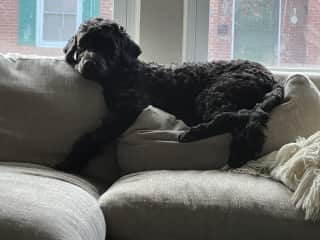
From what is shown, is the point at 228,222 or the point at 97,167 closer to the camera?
the point at 228,222

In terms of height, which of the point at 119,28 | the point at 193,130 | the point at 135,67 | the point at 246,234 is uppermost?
the point at 119,28

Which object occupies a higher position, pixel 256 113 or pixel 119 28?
pixel 119 28

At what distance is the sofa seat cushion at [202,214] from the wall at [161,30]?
1.17 meters

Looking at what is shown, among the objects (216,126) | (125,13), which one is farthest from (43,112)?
(125,13)

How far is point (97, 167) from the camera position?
2318 millimetres

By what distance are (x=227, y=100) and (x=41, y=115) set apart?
30.4 inches

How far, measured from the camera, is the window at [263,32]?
298 centimetres

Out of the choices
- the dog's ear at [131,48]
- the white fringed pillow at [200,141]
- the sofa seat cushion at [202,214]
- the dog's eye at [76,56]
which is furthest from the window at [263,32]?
the sofa seat cushion at [202,214]

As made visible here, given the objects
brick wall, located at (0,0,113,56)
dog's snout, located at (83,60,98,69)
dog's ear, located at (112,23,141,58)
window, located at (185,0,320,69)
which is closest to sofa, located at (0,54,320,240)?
dog's snout, located at (83,60,98,69)

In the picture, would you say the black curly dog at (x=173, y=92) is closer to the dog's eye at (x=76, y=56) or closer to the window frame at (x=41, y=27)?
the dog's eye at (x=76, y=56)

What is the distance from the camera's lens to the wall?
2846 mm

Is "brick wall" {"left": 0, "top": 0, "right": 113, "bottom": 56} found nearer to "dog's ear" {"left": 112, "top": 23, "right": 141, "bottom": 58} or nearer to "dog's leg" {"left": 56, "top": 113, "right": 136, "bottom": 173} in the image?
"dog's ear" {"left": 112, "top": 23, "right": 141, "bottom": 58}

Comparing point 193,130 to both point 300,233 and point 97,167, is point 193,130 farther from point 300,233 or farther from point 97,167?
point 300,233

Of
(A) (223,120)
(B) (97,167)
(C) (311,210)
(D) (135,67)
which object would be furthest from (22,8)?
(C) (311,210)
